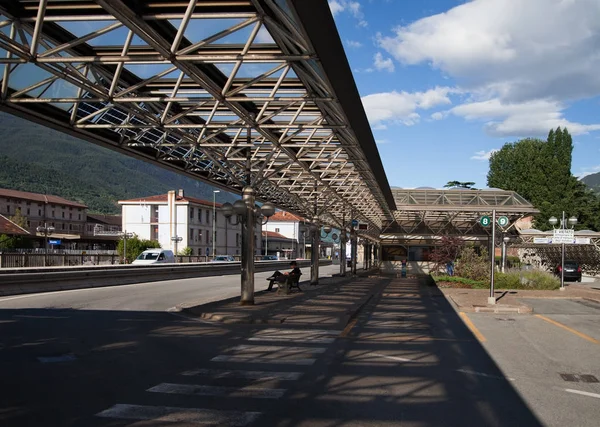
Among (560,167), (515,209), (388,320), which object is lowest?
(388,320)

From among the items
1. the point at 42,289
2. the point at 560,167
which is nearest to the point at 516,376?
the point at 42,289

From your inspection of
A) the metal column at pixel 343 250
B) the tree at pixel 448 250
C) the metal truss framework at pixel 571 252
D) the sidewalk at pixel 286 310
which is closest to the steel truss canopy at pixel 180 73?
the sidewalk at pixel 286 310

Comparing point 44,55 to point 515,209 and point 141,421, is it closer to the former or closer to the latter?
point 141,421

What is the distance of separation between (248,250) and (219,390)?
11330 millimetres

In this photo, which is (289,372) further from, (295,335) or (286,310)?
(286,310)

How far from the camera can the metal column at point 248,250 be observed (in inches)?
763

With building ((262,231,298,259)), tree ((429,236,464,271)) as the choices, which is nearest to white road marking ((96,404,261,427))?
tree ((429,236,464,271))

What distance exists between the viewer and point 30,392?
8.01 metres

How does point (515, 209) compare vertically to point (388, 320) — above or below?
above

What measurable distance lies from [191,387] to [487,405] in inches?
156

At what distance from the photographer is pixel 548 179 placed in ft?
278

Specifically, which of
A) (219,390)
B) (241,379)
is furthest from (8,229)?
(219,390)

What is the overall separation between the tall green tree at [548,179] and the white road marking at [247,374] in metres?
79.1

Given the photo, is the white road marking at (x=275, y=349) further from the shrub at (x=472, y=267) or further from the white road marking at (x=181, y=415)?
the shrub at (x=472, y=267)
